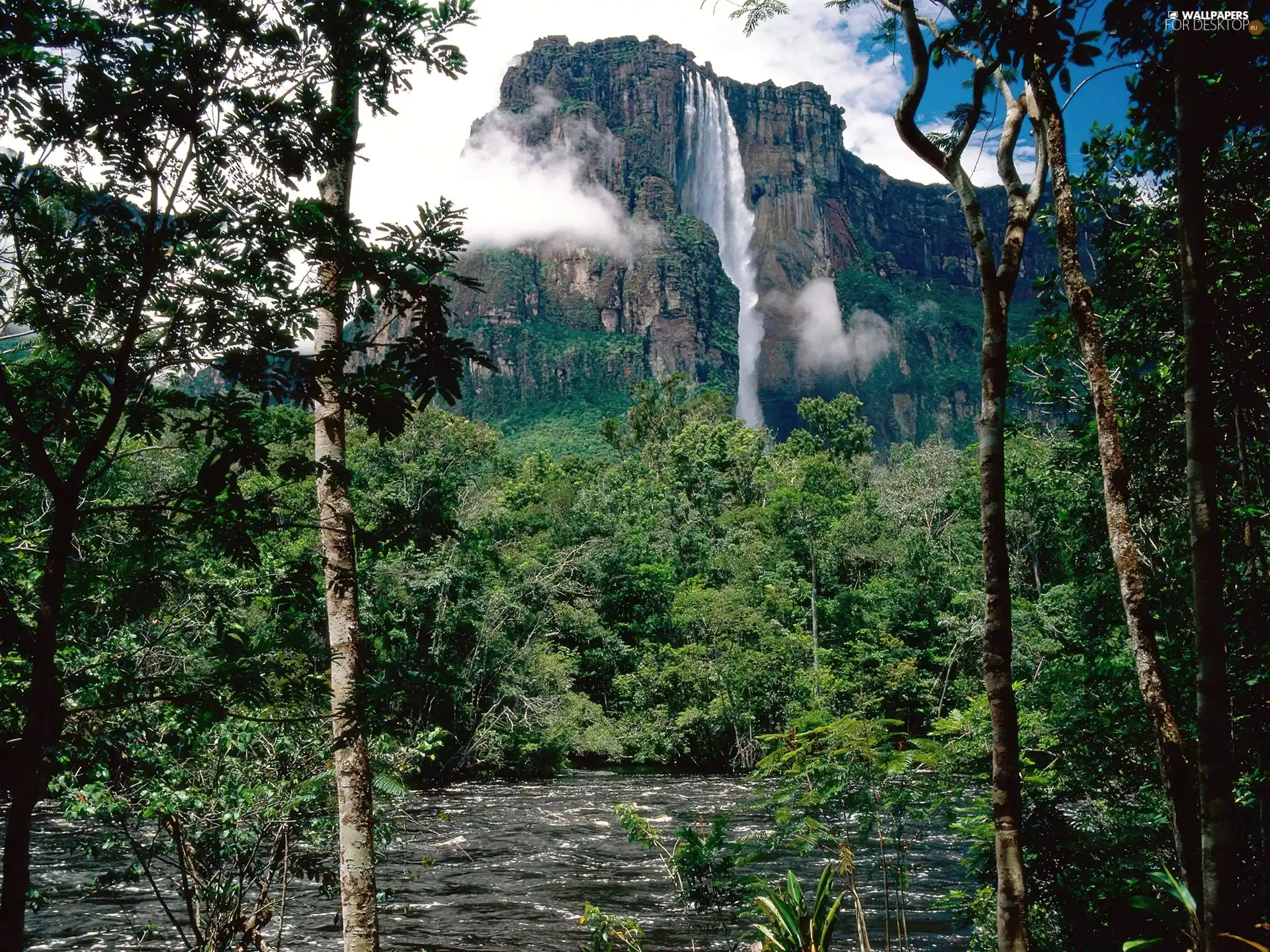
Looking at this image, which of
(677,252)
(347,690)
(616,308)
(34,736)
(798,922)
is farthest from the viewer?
(677,252)

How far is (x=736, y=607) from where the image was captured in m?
28.7

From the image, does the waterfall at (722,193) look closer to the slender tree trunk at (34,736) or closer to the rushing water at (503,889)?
the rushing water at (503,889)

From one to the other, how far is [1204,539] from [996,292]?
2.46 meters

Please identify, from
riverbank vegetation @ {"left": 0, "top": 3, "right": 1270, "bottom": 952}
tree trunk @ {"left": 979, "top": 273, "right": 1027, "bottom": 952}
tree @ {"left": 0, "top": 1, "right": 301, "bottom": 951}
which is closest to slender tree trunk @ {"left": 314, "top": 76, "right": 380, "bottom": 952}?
riverbank vegetation @ {"left": 0, "top": 3, "right": 1270, "bottom": 952}

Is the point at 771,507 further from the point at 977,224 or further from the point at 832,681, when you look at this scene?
the point at 977,224

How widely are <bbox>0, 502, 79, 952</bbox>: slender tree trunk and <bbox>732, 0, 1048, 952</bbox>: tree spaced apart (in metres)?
4.48

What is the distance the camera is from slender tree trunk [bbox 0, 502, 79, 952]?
230cm

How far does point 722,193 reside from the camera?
147 m

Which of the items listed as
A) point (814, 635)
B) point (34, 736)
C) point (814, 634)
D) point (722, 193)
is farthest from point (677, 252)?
point (34, 736)

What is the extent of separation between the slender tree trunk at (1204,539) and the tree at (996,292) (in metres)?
1.02

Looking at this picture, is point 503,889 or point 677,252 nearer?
point 503,889

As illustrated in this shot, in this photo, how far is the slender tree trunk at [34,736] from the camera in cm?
230

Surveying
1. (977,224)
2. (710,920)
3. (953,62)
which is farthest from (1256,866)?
(953,62)

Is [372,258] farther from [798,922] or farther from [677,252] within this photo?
[677,252]
